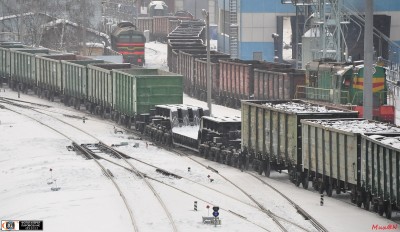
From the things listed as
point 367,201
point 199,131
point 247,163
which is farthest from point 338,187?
point 199,131

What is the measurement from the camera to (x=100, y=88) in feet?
189

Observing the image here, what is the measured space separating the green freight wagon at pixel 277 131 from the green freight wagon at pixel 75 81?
2293 cm

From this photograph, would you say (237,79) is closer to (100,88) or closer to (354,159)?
(100,88)

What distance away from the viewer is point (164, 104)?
5044 cm

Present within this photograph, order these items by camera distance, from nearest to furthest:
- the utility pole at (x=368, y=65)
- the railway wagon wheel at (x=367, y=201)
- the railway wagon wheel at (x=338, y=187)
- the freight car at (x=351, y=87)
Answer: the railway wagon wheel at (x=367, y=201) < the railway wagon wheel at (x=338, y=187) < the utility pole at (x=368, y=65) < the freight car at (x=351, y=87)

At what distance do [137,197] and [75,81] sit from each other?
31831mm

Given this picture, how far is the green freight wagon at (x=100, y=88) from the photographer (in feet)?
183

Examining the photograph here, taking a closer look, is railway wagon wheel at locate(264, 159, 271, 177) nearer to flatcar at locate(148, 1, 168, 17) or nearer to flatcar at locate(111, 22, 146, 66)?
flatcar at locate(111, 22, 146, 66)

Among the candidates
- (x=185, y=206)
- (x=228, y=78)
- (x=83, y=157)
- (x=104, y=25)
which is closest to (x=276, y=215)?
(x=185, y=206)

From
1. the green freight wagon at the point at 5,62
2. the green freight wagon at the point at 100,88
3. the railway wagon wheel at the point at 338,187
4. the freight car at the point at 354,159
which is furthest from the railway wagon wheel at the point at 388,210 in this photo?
the green freight wagon at the point at 5,62

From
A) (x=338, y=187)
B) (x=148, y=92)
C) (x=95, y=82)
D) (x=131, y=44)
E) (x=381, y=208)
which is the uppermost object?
(x=131, y=44)

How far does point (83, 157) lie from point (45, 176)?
5.11 m

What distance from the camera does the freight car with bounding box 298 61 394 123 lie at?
151 ft

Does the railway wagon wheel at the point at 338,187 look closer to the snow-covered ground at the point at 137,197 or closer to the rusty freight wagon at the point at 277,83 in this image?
the snow-covered ground at the point at 137,197
